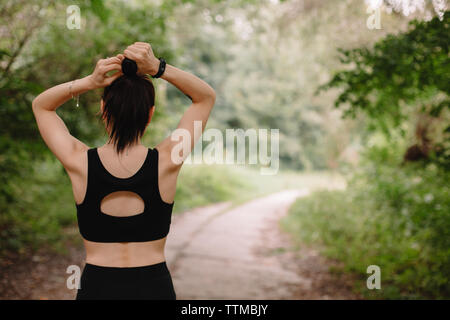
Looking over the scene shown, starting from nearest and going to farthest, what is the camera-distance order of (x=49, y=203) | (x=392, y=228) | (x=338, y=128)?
(x=392, y=228) → (x=49, y=203) → (x=338, y=128)

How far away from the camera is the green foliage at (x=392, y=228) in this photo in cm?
468

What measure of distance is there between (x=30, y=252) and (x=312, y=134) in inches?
1072

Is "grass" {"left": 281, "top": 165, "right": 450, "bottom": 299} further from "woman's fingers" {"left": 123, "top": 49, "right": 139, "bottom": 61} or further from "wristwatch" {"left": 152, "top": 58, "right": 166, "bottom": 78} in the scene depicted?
"woman's fingers" {"left": 123, "top": 49, "right": 139, "bottom": 61}

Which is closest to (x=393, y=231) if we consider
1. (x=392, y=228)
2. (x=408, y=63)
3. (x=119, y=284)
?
(x=392, y=228)

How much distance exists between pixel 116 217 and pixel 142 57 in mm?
715

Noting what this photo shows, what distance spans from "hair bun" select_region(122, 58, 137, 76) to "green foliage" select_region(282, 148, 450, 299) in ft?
11.2

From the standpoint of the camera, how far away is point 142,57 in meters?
1.64

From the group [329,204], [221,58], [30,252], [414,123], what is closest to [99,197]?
[30,252]

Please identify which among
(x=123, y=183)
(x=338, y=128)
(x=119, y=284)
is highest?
(x=338, y=128)

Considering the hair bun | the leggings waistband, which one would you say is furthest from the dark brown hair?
the leggings waistband

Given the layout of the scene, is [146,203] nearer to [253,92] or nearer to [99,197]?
[99,197]

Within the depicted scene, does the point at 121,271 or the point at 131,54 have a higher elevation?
the point at 131,54

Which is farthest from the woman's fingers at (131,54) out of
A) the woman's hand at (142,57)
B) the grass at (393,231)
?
the grass at (393,231)

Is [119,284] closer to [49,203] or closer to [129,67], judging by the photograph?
[129,67]
